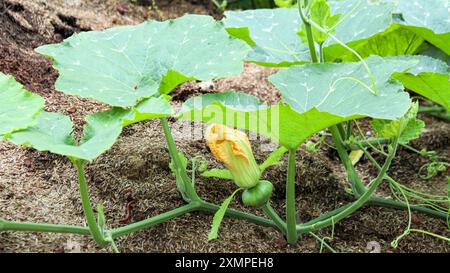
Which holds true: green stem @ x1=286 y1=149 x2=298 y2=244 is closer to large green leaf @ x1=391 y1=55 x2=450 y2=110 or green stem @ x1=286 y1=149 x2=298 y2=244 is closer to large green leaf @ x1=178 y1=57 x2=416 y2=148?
large green leaf @ x1=178 y1=57 x2=416 y2=148

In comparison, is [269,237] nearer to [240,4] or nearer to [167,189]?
[167,189]

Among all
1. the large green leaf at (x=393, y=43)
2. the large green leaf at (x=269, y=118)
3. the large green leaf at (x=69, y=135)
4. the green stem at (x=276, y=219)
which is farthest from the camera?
the large green leaf at (x=393, y=43)

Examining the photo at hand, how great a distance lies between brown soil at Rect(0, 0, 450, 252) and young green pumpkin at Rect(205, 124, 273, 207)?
190 millimetres

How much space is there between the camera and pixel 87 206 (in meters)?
1.27

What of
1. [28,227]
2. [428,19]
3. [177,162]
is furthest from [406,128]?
[28,227]

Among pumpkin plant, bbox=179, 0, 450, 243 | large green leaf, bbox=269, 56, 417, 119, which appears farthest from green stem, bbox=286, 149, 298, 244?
large green leaf, bbox=269, 56, 417, 119

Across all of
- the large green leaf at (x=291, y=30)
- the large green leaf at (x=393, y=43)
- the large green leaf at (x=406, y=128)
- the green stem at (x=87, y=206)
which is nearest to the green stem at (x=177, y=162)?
the green stem at (x=87, y=206)

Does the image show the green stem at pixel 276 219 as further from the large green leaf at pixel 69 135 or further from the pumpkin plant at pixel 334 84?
the large green leaf at pixel 69 135

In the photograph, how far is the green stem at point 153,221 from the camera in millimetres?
1377

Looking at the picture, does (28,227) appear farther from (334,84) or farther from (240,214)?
(334,84)

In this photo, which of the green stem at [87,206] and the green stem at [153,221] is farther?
the green stem at [153,221]

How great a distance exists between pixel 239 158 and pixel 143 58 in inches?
14.5

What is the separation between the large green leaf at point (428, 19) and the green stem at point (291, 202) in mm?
608

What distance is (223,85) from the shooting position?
206cm
